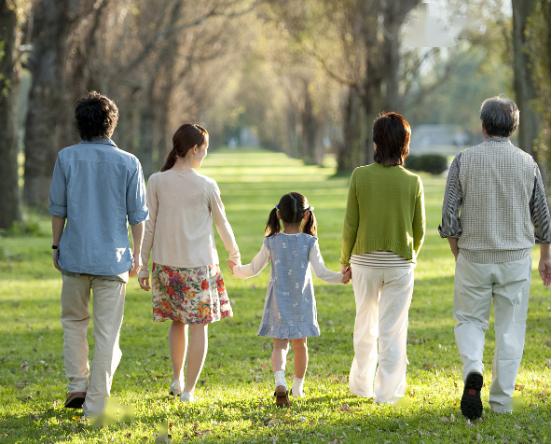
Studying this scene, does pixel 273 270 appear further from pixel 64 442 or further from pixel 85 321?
pixel 64 442

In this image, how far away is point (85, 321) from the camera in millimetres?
7402

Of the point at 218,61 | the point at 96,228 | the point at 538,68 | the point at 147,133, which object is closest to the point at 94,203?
the point at 96,228

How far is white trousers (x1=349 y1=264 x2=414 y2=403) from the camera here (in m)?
7.54

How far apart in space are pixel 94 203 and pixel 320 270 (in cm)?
153

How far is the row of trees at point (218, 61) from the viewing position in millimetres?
21500

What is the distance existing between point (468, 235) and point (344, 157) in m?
47.2

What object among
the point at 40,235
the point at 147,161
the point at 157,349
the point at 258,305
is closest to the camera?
the point at 157,349

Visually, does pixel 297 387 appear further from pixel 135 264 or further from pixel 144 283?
pixel 135 264

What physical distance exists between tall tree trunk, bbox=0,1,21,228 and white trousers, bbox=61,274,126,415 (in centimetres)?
1341

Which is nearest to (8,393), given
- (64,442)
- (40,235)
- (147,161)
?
(64,442)

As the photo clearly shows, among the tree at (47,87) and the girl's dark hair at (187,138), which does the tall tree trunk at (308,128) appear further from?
the girl's dark hair at (187,138)

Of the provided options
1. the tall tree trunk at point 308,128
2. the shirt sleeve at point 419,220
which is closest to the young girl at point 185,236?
the shirt sleeve at point 419,220

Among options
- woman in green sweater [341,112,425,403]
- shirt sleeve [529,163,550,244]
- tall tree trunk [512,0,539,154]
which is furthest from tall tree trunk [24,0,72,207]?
shirt sleeve [529,163,550,244]

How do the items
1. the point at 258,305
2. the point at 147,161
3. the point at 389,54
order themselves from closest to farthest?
the point at 258,305, the point at 389,54, the point at 147,161
